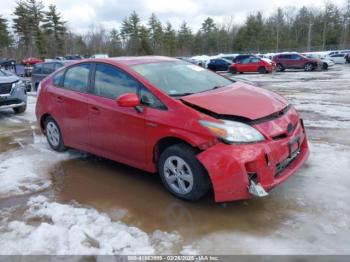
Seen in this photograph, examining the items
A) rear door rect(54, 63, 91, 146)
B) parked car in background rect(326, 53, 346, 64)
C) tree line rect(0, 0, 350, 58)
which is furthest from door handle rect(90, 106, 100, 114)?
tree line rect(0, 0, 350, 58)

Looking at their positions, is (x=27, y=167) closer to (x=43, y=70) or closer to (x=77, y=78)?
(x=77, y=78)

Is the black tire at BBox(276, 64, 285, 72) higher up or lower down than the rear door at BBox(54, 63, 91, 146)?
lower down

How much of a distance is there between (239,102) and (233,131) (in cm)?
57

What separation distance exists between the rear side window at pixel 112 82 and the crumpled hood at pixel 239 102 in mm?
787

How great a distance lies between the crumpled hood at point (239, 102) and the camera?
3814mm

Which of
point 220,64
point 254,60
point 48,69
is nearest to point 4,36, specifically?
point 220,64

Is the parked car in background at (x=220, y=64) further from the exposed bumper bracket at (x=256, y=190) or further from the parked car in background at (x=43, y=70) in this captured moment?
the exposed bumper bracket at (x=256, y=190)

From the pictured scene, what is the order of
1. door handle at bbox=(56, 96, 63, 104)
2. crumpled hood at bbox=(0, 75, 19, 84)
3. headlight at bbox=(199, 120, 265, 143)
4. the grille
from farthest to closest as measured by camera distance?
1. crumpled hood at bbox=(0, 75, 19, 84)
2. the grille
3. door handle at bbox=(56, 96, 63, 104)
4. headlight at bbox=(199, 120, 265, 143)

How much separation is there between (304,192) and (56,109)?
12.6 ft

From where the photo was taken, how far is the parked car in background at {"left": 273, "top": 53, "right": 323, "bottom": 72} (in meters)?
27.2

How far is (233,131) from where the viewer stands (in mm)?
3604

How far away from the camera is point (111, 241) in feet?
10.8

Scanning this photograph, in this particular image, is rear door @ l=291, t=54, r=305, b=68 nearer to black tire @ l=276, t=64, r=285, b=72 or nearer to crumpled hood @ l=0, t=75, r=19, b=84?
black tire @ l=276, t=64, r=285, b=72

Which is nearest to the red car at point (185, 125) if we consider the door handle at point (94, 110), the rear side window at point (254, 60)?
the door handle at point (94, 110)
